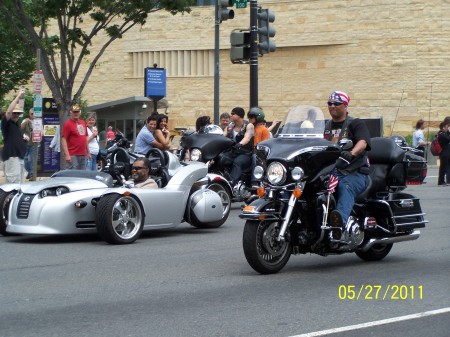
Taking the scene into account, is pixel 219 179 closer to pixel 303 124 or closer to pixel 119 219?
pixel 119 219

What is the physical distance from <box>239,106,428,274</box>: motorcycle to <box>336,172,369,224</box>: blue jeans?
3.7 inches

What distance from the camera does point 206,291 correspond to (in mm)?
8797

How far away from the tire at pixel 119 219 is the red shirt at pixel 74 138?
5579 millimetres

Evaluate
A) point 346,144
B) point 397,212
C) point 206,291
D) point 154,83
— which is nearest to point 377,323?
point 206,291

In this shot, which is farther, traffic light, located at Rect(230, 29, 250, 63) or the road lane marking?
traffic light, located at Rect(230, 29, 250, 63)

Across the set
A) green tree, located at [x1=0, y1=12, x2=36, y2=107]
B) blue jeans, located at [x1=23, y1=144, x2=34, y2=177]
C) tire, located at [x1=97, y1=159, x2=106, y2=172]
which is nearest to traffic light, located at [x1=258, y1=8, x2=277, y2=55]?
tire, located at [x1=97, y1=159, x2=106, y2=172]

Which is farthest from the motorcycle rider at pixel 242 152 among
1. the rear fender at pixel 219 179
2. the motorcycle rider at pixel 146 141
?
the rear fender at pixel 219 179

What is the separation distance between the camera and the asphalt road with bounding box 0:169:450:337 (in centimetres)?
727

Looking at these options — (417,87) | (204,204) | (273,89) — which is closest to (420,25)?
(417,87)

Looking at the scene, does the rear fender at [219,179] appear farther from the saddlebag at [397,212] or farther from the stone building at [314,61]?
the stone building at [314,61]

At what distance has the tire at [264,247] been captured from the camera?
9234 millimetres

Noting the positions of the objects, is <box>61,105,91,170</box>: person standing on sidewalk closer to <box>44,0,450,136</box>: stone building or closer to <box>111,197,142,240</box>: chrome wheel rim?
<box>111,197,142,240</box>: chrome wheel rim
